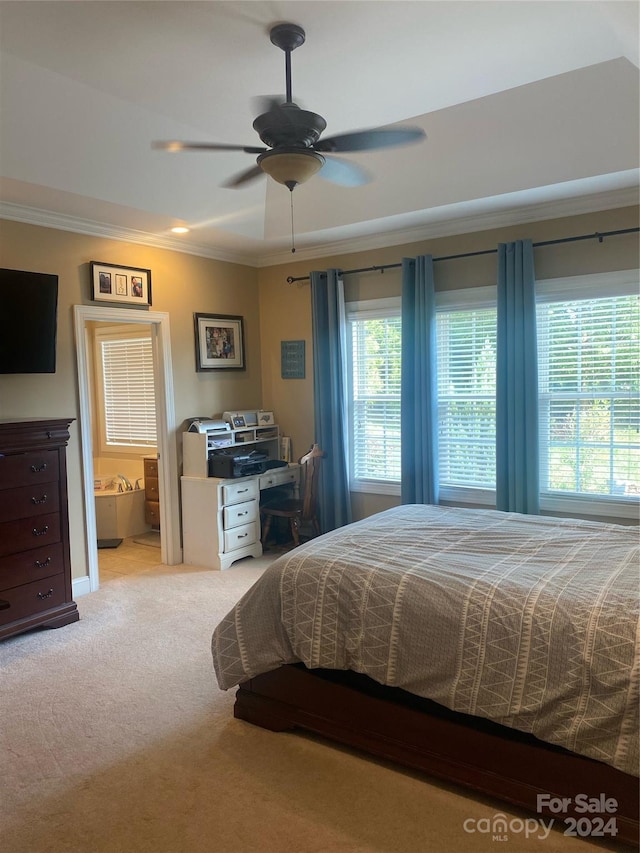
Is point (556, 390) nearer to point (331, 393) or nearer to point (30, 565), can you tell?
point (331, 393)

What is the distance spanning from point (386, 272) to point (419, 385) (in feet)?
3.44

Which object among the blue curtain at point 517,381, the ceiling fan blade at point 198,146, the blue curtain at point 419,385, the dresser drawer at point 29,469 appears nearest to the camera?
the ceiling fan blade at point 198,146

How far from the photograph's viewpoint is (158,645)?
3592mm

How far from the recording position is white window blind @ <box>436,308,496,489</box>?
4.64 metres

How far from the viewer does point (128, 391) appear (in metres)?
6.66

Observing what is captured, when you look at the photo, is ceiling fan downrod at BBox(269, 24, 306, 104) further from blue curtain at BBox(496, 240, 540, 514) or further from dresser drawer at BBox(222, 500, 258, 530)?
dresser drawer at BBox(222, 500, 258, 530)

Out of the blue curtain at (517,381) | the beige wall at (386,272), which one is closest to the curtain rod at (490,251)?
the beige wall at (386,272)

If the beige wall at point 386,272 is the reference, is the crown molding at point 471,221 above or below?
above

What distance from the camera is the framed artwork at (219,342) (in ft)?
17.5

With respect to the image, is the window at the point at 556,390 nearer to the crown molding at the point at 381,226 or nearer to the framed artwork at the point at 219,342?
the crown molding at the point at 381,226

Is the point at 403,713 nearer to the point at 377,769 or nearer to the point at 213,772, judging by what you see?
the point at 377,769

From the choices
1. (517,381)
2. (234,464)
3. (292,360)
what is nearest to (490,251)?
(517,381)

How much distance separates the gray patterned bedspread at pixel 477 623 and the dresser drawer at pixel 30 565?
65.9 inches

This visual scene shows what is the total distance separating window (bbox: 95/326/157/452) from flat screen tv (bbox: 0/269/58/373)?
2366mm
